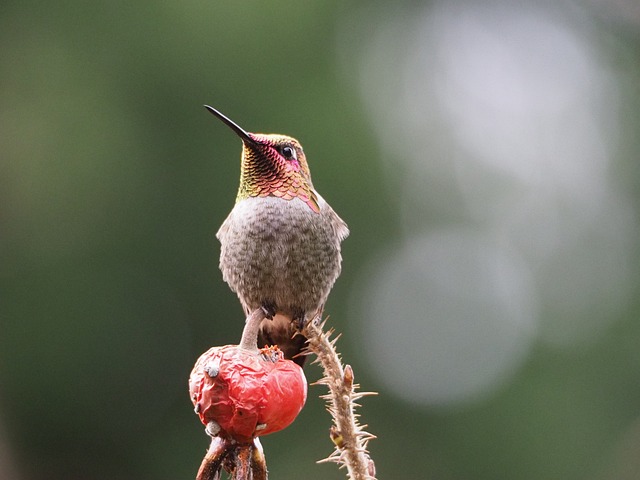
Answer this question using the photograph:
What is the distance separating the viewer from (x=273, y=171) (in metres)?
2.83

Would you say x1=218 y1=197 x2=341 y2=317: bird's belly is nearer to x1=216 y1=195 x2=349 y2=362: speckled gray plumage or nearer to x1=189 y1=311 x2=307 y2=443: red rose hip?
x1=216 y1=195 x2=349 y2=362: speckled gray plumage

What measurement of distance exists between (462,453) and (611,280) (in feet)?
10.8

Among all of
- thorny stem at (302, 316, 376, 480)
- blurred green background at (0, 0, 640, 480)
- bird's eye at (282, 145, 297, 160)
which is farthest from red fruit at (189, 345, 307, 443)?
blurred green background at (0, 0, 640, 480)

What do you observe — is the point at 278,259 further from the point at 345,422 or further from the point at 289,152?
the point at 345,422

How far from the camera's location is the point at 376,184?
985cm

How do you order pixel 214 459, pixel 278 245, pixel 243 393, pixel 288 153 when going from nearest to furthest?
pixel 214 459
pixel 243 393
pixel 278 245
pixel 288 153

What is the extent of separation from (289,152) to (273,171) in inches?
4.2

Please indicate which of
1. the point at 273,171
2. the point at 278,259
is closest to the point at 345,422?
the point at 278,259

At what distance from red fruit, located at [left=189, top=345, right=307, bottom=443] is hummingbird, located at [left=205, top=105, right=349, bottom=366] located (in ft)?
1.66

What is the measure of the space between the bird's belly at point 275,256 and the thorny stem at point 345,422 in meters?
0.59

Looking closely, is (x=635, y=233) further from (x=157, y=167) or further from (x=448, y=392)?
(x=157, y=167)

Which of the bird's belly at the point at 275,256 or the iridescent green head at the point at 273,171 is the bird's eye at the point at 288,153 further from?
the bird's belly at the point at 275,256

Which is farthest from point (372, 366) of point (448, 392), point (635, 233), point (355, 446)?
→ point (355, 446)

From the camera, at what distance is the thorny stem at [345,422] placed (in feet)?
6.53
